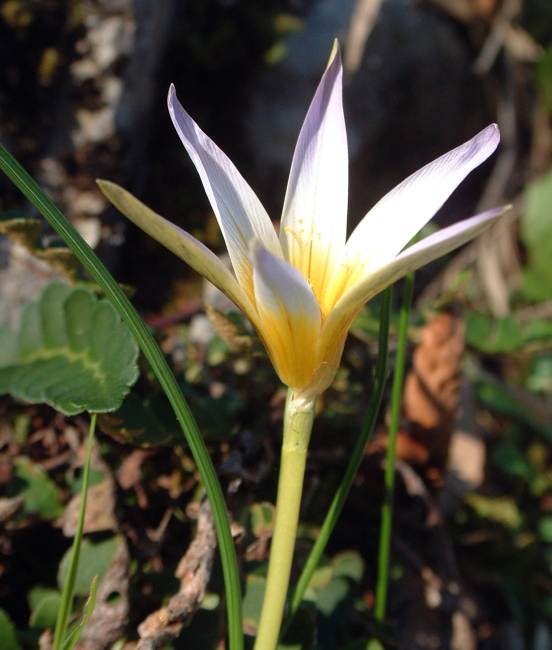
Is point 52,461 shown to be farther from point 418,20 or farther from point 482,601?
point 418,20

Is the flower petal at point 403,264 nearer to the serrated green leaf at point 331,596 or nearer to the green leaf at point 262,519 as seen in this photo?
the green leaf at point 262,519

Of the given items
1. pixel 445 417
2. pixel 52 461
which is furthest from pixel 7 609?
pixel 445 417

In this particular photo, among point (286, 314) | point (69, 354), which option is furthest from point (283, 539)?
point (69, 354)

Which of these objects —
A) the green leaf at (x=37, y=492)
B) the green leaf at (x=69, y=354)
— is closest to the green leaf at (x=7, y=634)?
the green leaf at (x=37, y=492)

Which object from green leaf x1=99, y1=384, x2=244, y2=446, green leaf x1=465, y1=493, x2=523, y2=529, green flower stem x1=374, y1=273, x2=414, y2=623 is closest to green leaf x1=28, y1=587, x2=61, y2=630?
green leaf x1=99, y1=384, x2=244, y2=446

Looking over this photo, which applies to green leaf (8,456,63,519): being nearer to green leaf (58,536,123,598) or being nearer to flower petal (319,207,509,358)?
green leaf (58,536,123,598)

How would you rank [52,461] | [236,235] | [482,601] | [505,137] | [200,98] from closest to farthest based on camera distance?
[236,235]
[52,461]
[482,601]
[200,98]
[505,137]

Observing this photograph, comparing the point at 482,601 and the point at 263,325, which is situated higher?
the point at 263,325

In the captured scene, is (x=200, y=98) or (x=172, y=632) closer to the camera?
(x=172, y=632)
